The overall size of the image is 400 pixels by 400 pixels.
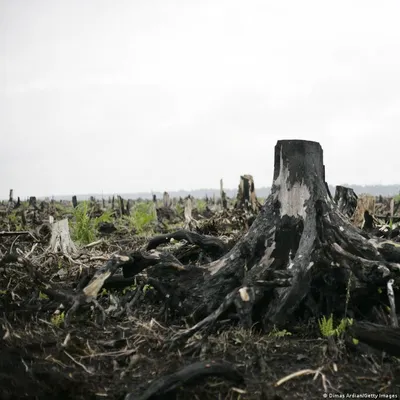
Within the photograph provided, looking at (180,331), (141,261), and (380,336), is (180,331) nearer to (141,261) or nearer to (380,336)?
(141,261)

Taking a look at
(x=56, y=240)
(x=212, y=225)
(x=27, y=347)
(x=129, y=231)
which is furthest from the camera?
(x=129, y=231)

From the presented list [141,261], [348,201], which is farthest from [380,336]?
[348,201]

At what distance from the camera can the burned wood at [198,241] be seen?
17.7 ft

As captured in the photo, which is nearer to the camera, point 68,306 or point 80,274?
point 68,306

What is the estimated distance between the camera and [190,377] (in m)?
2.84

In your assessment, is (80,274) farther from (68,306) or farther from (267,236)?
(267,236)

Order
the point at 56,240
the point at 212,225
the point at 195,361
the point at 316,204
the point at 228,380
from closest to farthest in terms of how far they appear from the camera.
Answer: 1. the point at 228,380
2. the point at 195,361
3. the point at 316,204
4. the point at 56,240
5. the point at 212,225

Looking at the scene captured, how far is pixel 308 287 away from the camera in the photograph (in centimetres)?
402

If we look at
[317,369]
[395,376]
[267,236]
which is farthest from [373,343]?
[267,236]

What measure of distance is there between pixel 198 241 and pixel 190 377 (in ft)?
8.87

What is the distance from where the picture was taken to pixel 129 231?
1239cm

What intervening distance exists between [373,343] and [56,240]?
4869 mm

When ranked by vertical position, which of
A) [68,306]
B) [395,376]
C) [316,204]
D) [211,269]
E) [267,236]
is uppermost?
[316,204]

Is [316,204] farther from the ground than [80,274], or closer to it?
farther from the ground
